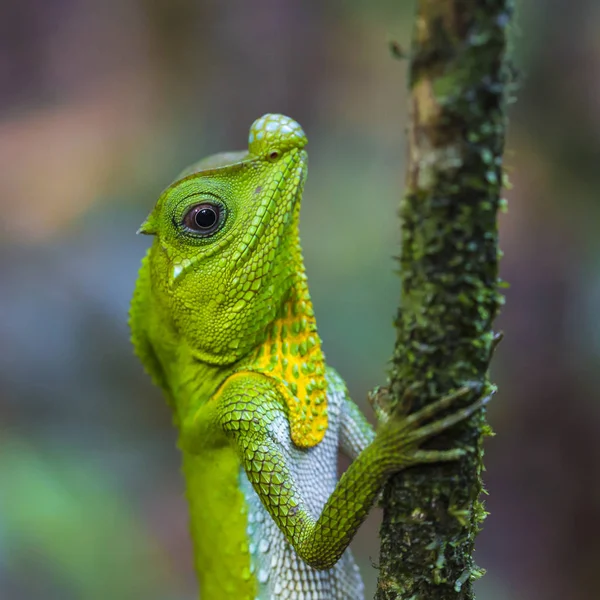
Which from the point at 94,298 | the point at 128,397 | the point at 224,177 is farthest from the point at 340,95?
the point at 224,177

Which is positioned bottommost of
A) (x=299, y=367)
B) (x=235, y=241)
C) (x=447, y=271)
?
(x=447, y=271)

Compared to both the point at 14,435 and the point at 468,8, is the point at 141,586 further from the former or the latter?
the point at 468,8

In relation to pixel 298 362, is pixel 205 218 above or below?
above

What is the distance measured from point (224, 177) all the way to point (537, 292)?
4.35 metres

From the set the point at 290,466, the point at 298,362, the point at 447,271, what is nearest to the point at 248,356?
the point at 298,362

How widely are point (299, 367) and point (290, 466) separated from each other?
386 mm

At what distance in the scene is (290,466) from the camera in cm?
247

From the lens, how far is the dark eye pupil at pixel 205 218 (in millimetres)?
2535

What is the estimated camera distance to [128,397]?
243 inches

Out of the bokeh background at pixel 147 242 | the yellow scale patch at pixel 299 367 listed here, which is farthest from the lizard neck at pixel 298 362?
the bokeh background at pixel 147 242

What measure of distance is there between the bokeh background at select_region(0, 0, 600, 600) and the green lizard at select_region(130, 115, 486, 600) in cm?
328

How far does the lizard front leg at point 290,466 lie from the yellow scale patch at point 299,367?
6 cm

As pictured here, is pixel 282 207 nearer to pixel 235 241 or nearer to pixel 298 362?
pixel 235 241

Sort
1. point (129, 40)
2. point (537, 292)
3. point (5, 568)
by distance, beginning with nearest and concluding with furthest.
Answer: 1. point (5, 568)
2. point (537, 292)
3. point (129, 40)
